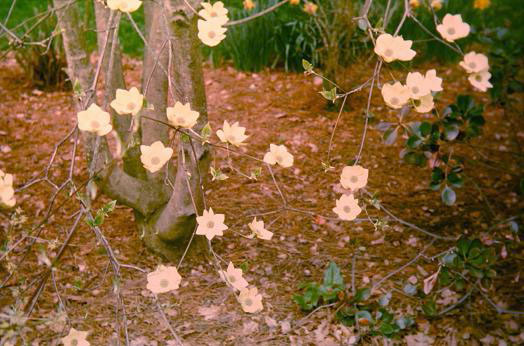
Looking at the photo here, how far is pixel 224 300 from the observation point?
2.30m

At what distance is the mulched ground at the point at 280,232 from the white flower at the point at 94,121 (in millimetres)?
488

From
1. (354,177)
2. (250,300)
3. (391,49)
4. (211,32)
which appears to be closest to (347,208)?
(354,177)

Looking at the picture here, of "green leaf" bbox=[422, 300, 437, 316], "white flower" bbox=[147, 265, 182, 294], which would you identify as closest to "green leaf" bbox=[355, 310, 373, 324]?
"green leaf" bbox=[422, 300, 437, 316]

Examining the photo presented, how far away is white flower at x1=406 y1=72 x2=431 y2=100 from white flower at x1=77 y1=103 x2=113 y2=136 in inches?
28.1

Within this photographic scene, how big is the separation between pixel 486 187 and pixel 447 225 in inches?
16.3

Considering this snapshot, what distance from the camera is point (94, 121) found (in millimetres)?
1271

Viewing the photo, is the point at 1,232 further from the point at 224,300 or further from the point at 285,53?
the point at 285,53

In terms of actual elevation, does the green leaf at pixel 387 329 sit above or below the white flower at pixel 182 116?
below

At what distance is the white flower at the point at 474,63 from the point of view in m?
1.37

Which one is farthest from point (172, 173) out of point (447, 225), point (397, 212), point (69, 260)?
point (447, 225)

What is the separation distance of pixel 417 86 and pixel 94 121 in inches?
30.2

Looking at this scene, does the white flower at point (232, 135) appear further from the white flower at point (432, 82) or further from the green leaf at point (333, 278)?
the green leaf at point (333, 278)

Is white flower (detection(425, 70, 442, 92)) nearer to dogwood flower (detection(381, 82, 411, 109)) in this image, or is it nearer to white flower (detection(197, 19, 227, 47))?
dogwood flower (detection(381, 82, 411, 109))

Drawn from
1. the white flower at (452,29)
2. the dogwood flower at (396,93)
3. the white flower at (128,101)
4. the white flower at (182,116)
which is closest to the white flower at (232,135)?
the white flower at (182,116)
